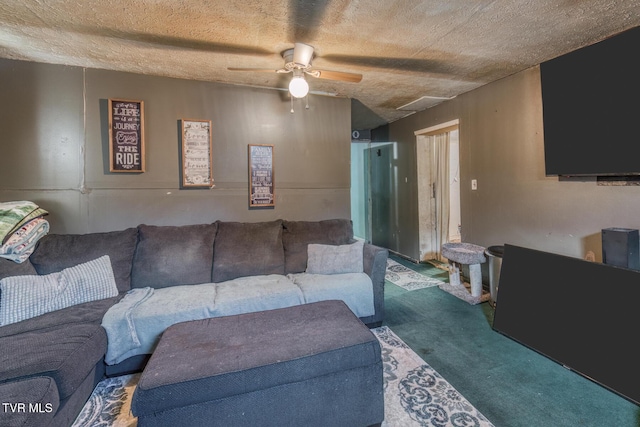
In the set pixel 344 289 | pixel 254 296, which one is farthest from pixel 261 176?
pixel 344 289

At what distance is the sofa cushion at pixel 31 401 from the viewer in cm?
113

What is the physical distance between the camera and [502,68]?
288cm

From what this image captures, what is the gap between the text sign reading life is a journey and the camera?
283 centimetres

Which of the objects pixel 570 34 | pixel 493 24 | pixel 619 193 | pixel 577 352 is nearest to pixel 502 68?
pixel 570 34

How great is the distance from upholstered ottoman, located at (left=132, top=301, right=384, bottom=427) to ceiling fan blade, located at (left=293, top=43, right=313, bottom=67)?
6.60 ft

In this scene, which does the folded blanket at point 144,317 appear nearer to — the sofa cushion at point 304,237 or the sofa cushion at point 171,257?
the sofa cushion at point 171,257

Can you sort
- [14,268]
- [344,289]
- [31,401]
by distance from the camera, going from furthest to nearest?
1. [344,289]
2. [14,268]
3. [31,401]

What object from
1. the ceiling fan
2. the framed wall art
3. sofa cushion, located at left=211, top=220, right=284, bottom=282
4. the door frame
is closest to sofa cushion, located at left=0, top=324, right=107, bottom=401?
sofa cushion, located at left=211, top=220, right=284, bottom=282

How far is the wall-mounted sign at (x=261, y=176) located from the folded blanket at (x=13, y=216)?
72.1 inches

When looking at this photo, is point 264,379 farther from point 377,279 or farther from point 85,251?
point 85,251

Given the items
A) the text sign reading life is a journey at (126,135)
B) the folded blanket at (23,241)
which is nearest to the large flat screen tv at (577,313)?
the text sign reading life is a journey at (126,135)

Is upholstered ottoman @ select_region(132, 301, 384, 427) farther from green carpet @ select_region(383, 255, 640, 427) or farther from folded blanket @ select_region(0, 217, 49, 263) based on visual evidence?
folded blanket @ select_region(0, 217, 49, 263)

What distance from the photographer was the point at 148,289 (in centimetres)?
240

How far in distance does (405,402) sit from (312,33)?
253 centimetres
